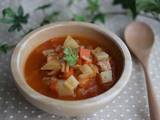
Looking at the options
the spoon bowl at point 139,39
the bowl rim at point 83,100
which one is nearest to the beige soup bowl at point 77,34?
the bowl rim at point 83,100

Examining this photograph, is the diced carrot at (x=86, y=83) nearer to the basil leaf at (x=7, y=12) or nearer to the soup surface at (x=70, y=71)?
the soup surface at (x=70, y=71)

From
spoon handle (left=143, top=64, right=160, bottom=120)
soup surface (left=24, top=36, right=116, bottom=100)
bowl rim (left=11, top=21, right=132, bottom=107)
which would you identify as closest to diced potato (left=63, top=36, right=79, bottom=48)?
soup surface (left=24, top=36, right=116, bottom=100)

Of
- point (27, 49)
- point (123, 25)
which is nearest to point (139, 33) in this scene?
point (123, 25)

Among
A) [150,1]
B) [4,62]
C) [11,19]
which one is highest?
[150,1]

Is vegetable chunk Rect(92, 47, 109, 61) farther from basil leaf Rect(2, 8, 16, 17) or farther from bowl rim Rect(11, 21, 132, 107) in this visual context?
basil leaf Rect(2, 8, 16, 17)

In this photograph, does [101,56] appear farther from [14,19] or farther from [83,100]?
[14,19]

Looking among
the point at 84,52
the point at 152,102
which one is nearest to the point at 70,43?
the point at 84,52

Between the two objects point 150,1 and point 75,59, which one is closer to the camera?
point 75,59

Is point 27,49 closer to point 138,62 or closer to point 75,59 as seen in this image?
point 75,59
